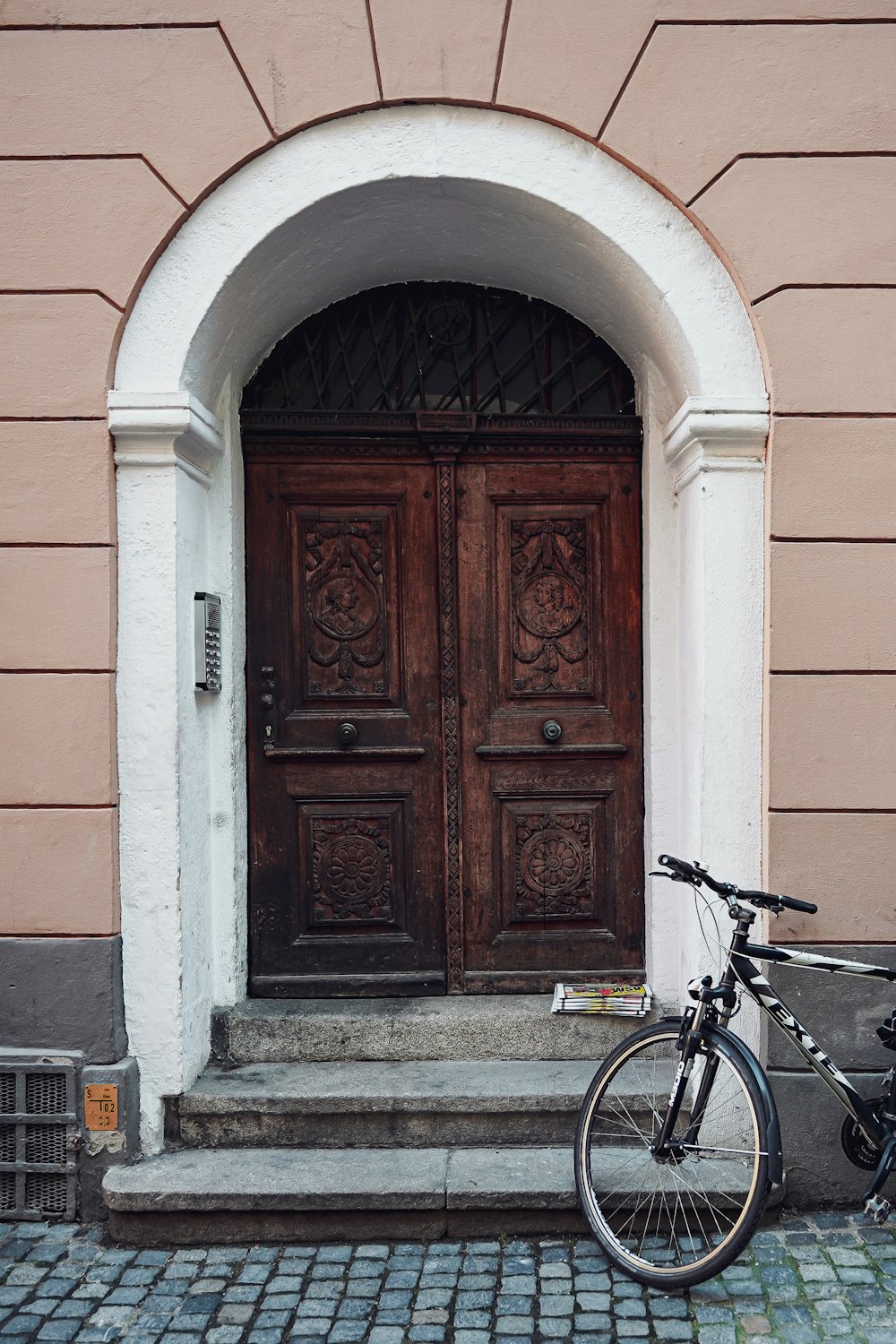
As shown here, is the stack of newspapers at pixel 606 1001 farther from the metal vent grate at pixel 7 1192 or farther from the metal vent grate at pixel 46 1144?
the metal vent grate at pixel 7 1192

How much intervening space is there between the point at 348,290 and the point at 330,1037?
3055mm

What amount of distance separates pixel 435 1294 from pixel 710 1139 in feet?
3.70

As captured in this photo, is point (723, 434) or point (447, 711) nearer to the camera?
point (723, 434)

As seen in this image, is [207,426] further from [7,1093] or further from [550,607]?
[7,1093]

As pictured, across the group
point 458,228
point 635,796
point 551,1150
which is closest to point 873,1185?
point 551,1150

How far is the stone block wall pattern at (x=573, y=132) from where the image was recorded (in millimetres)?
3613

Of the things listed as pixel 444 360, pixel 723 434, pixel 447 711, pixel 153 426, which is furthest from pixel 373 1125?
pixel 444 360

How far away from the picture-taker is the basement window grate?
3596mm

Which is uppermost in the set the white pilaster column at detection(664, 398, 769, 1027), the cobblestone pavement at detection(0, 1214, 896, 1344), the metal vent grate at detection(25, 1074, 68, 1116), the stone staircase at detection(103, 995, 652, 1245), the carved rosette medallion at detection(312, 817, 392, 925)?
the white pilaster column at detection(664, 398, 769, 1027)

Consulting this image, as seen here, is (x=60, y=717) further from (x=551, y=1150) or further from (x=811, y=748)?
(x=811, y=748)

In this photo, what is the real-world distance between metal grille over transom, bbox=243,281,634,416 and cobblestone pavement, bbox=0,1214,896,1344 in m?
3.16

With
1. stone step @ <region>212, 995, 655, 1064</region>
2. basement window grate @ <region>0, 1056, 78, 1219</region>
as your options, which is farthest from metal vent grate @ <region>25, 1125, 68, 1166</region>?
stone step @ <region>212, 995, 655, 1064</region>

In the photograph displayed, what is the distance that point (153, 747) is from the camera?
3.71m

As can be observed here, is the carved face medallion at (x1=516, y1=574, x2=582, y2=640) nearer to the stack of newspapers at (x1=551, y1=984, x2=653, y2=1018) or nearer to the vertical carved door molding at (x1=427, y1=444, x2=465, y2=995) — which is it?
the vertical carved door molding at (x1=427, y1=444, x2=465, y2=995)
